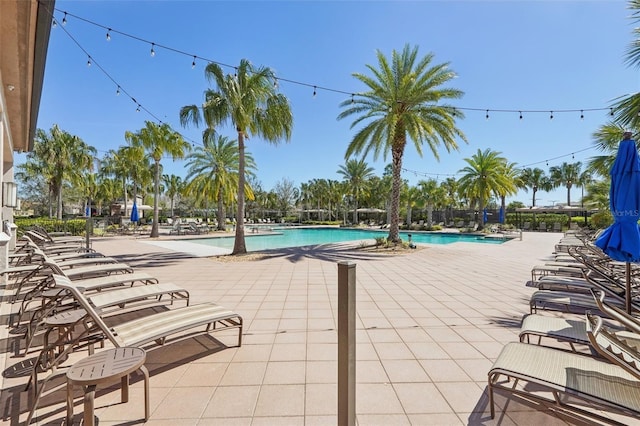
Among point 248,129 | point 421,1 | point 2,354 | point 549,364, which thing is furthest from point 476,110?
point 2,354

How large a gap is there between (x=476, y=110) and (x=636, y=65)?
468 cm

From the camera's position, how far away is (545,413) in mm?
2229

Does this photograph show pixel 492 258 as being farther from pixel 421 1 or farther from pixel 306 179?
pixel 306 179

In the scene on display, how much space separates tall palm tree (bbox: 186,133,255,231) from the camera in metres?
23.5

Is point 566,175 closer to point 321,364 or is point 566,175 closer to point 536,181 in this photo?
point 536,181

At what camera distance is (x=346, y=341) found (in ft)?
5.00

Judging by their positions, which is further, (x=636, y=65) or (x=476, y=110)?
(x=476, y=110)

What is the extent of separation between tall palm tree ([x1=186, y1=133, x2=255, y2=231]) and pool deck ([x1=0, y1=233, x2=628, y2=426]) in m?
18.3

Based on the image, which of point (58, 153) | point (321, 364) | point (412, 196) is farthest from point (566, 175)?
point (58, 153)

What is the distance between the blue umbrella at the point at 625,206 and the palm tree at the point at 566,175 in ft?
182

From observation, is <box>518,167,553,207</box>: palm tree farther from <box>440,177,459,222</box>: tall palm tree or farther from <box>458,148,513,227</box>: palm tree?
<box>458,148,513,227</box>: palm tree

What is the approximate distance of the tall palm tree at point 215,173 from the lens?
924 inches

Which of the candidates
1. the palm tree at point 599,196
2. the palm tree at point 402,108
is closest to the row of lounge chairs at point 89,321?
the palm tree at point 402,108

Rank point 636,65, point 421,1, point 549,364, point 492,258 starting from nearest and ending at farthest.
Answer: point 549,364 → point 636,65 → point 421,1 → point 492,258
